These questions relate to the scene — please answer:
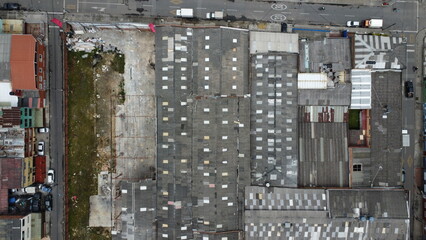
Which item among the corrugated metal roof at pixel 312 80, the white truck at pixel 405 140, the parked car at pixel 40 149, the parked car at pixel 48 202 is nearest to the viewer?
the parked car at pixel 48 202

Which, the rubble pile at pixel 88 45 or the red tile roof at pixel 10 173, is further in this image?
the rubble pile at pixel 88 45

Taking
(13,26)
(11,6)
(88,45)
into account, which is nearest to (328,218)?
(88,45)

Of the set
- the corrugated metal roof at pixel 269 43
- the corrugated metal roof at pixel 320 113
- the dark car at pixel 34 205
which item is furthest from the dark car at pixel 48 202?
the corrugated metal roof at pixel 320 113

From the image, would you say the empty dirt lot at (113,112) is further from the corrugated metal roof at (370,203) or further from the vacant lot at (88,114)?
the corrugated metal roof at (370,203)

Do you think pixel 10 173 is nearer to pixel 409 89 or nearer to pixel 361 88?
pixel 361 88

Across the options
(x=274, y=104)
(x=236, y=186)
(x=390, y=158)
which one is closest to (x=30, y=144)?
(x=236, y=186)

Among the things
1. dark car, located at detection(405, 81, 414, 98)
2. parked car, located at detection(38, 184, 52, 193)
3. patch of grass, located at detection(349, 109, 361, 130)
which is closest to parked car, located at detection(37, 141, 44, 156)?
parked car, located at detection(38, 184, 52, 193)

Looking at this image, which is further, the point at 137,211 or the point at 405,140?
the point at 405,140
